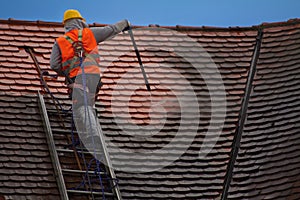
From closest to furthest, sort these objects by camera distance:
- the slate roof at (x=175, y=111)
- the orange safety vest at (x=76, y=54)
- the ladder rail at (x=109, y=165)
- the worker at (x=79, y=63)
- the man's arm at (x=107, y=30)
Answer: the ladder rail at (x=109, y=165) → the slate roof at (x=175, y=111) → the worker at (x=79, y=63) → the orange safety vest at (x=76, y=54) → the man's arm at (x=107, y=30)

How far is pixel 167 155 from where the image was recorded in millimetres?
8172

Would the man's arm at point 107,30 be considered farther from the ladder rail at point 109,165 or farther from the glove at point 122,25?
the ladder rail at point 109,165

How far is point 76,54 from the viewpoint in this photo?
319 inches

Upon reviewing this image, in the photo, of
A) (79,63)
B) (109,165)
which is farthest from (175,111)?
(109,165)

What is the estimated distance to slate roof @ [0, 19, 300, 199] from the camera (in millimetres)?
7691

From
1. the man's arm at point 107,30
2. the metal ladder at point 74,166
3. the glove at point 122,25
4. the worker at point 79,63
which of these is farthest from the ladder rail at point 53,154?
the glove at point 122,25

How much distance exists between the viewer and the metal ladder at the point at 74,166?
7.31m

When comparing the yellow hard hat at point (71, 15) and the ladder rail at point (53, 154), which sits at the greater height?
the yellow hard hat at point (71, 15)

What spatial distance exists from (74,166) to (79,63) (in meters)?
1.10

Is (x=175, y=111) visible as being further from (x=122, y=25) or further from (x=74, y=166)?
(x=74, y=166)

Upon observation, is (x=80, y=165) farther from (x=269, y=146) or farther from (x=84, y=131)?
(x=269, y=146)

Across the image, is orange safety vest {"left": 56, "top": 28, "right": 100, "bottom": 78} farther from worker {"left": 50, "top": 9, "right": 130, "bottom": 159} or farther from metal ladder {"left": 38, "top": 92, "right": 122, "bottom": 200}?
metal ladder {"left": 38, "top": 92, "right": 122, "bottom": 200}

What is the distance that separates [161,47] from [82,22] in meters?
1.68

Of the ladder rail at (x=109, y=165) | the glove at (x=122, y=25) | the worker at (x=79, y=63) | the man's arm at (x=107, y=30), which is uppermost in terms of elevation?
the glove at (x=122, y=25)
